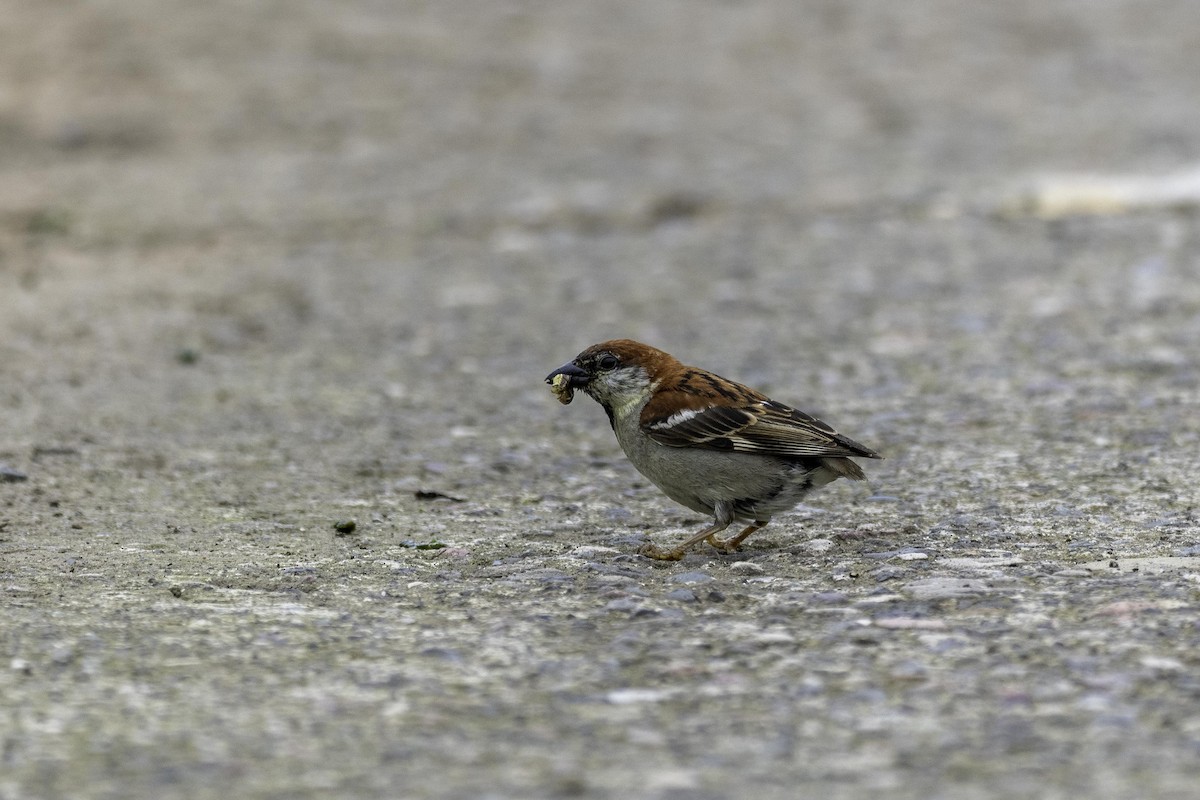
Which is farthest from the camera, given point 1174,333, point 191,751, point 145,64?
point 145,64

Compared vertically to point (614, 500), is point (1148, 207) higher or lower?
higher

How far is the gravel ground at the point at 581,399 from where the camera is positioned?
3.63m

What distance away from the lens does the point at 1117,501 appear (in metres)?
5.56

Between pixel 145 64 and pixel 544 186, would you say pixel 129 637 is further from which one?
pixel 145 64

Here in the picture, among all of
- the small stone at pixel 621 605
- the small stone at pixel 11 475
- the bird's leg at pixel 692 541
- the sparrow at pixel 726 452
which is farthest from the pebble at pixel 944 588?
the small stone at pixel 11 475

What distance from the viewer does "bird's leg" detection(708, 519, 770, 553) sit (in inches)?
207

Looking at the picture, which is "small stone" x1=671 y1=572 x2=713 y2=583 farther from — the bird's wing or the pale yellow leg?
the bird's wing

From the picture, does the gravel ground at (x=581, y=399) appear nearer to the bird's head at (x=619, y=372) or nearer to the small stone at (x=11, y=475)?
the small stone at (x=11, y=475)

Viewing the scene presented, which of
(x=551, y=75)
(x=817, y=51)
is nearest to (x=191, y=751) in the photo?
(x=551, y=75)

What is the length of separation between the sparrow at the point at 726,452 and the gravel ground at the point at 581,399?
180 millimetres

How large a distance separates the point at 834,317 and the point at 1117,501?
3383 millimetres

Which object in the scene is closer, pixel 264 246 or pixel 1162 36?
pixel 264 246

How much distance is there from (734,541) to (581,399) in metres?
2.55

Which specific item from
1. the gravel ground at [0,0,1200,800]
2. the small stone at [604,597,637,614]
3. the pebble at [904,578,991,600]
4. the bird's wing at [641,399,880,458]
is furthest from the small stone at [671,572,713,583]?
the pebble at [904,578,991,600]
